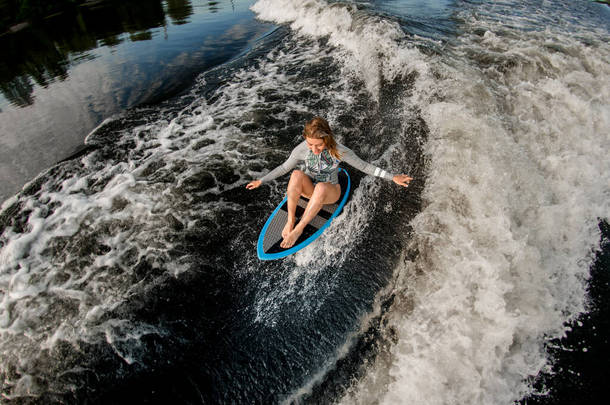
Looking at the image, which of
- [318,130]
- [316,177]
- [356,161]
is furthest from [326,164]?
[318,130]

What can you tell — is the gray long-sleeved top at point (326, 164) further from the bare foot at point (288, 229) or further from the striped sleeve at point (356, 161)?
the bare foot at point (288, 229)

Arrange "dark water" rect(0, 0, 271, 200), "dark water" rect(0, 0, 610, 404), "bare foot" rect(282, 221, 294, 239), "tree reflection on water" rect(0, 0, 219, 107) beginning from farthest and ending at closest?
"tree reflection on water" rect(0, 0, 219, 107), "dark water" rect(0, 0, 271, 200), "bare foot" rect(282, 221, 294, 239), "dark water" rect(0, 0, 610, 404)

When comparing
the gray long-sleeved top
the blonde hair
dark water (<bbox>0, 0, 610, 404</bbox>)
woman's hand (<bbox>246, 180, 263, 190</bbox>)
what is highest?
the blonde hair

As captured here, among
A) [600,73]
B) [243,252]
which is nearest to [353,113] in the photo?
[243,252]

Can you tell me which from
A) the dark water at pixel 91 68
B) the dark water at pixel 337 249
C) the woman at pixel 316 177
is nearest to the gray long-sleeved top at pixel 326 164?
the woman at pixel 316 177

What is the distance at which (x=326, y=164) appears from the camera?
14.2 feet

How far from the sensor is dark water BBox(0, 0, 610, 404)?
318 centimetres

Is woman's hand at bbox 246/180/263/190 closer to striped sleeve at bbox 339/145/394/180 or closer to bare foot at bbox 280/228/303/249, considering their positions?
bare foot at bbox 280/228/303/249

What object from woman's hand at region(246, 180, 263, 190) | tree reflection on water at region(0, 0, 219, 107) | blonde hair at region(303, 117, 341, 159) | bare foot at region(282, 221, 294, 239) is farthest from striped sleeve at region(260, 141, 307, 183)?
tree reflection on water at region(0, 0, 219, 107)

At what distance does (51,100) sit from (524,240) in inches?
510

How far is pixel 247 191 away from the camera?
5.50 m

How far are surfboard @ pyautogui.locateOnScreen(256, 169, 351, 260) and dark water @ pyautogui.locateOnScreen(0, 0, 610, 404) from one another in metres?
0.23

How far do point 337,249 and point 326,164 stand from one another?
1.27 meters

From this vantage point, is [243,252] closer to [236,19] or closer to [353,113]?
[353,113]
